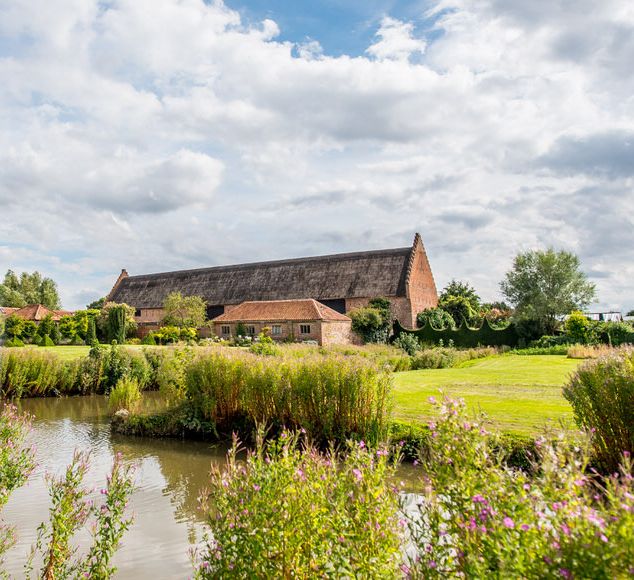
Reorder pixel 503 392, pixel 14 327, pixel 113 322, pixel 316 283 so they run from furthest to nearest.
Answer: pixel 316 283, pixel 113 322, pixel 14 327, pixel 503 392

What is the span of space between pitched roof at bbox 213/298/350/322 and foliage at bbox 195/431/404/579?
33487 millimetres

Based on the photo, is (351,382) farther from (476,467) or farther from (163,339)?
(163,339)

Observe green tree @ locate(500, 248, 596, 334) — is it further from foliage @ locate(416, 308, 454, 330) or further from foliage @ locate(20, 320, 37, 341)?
foliage @ locate(20, 320, 37, 341)

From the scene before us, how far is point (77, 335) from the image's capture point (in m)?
41.8

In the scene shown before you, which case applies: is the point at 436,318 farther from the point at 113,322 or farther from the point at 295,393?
the point at 295,393

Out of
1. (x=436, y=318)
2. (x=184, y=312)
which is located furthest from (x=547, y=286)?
(x=184, y=312)

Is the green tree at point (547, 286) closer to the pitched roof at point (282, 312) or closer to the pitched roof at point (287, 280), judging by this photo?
the pitched roof at point (287, 280)

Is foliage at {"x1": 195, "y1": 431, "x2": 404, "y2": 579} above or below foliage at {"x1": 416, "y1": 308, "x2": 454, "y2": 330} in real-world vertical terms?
below

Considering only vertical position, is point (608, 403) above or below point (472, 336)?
below

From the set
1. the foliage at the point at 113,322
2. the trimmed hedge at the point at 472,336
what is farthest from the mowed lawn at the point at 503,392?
the foliage at the point at 113,322

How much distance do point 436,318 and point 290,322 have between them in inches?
529

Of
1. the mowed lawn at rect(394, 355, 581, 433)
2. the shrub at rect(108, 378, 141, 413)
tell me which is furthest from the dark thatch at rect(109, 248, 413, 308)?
the shrub at rect(108, 378, 141, 413)

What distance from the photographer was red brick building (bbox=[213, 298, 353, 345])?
124 feet

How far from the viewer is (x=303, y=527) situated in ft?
12.2
